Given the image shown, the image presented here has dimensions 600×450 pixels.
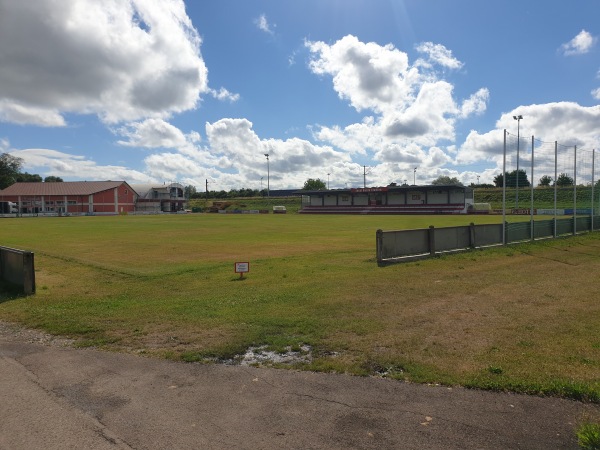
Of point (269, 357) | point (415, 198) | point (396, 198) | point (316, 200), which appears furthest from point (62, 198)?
point (269, 357)

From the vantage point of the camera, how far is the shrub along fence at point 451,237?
14.5m

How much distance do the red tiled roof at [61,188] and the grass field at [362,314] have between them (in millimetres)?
96514

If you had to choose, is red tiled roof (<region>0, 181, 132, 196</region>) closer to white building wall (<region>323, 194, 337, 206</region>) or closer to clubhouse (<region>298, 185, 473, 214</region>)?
clubhouse (<region>298, 185, 473, 214</region>)

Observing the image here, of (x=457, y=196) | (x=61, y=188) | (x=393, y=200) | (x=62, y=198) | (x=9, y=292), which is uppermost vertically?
(x=61, y=188)

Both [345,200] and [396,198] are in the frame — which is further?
[345,200]

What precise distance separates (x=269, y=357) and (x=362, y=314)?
8.49ft

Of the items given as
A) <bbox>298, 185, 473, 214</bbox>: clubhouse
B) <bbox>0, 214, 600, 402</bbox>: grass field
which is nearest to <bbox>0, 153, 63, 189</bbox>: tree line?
<bbox>298, 185, 473, 214</bbox>: clubhouse

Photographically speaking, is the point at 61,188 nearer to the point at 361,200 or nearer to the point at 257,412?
the point at 361,200

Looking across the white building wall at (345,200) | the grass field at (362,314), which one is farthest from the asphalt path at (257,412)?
the white building wall at (345,200)

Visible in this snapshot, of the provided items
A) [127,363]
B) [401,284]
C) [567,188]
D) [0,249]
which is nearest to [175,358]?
[127,363]

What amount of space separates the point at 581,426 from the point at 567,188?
25.3m

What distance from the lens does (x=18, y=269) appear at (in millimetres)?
10680

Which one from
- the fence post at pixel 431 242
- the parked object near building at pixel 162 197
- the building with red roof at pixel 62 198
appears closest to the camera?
the fence post at pixel 431 242

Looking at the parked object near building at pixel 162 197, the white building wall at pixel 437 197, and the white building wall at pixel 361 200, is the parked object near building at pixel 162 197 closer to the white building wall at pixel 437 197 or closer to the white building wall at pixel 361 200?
the white building wall at pixel 361 200
